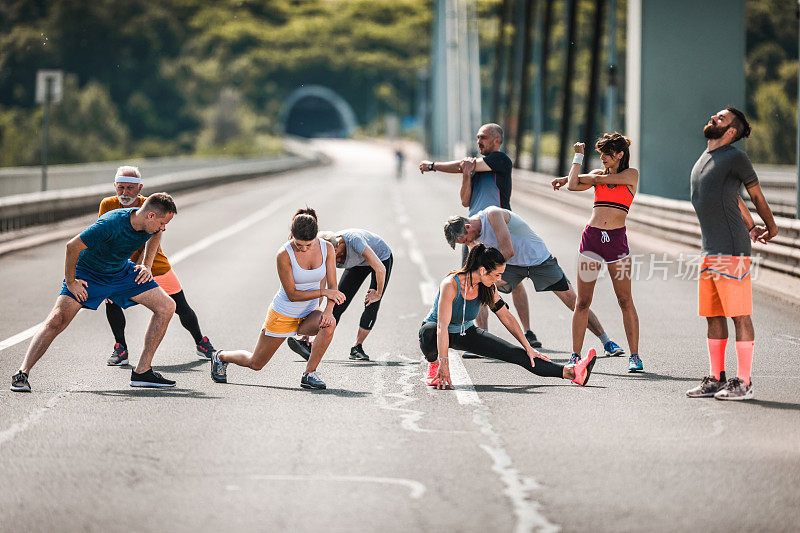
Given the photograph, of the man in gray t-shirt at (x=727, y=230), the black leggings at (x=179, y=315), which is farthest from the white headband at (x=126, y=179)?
the man in gray t-shirt at (x=727, y=230)

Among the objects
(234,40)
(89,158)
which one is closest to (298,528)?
(89,158)

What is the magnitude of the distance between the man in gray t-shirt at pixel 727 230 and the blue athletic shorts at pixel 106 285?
13.1ft

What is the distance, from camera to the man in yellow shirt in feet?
31.2

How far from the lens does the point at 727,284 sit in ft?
26.7

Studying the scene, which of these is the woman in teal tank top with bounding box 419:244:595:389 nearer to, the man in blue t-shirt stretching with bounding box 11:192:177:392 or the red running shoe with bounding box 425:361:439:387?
the red running shoe with bounding box 425:361:439:387

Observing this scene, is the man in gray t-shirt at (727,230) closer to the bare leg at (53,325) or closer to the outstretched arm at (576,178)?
the outstretched arm at (576,178)

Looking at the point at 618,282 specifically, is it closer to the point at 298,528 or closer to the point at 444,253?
the point at 298,528

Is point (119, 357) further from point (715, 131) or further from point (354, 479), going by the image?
point (715, 131)

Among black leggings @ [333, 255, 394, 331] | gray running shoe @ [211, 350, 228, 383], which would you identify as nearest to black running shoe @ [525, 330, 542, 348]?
black leggings @ [333, 255, 394, 331]

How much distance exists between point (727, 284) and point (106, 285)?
432 cm

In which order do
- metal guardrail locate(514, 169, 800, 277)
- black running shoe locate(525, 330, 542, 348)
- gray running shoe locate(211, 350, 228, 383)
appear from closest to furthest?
gray running shoe locate(211, 350, 228, 383)
black running shoe locate(525, 330, 542, 348)
metal guardrail locate(514, 169, 800, 277)

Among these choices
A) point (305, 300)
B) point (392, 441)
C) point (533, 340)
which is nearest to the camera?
point (392, 441)

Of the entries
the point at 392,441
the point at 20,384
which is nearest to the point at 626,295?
the point at 392,441

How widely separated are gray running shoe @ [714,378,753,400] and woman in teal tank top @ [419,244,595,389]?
0.97 metres
